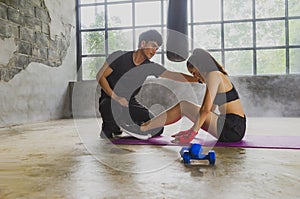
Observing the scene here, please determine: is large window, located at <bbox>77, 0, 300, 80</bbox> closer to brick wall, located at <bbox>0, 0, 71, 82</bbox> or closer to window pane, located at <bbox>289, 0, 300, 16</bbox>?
window pane, located at <bbox>289, 0, 300, 16</bbox>

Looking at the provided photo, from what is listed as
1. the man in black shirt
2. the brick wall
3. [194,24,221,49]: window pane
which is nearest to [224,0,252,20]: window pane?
[194,24,221,49]: window pane

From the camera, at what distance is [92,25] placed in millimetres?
6539

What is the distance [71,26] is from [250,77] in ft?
12.2

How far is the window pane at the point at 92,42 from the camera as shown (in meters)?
6.50

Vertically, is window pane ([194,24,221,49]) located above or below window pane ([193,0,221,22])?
below

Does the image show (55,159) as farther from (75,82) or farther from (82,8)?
(82,8)

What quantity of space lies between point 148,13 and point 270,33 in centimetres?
244

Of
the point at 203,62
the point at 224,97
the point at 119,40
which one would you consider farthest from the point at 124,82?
the point at 119,40

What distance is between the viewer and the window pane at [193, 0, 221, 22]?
20.1 feet

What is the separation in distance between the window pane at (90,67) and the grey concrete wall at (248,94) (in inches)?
10.7

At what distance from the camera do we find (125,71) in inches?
112

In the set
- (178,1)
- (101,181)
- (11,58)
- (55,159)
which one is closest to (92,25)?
(11,58)

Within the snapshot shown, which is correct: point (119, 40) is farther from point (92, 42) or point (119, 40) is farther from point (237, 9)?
point (237, 9)

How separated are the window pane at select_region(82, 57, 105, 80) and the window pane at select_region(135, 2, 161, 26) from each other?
3.83 feet
